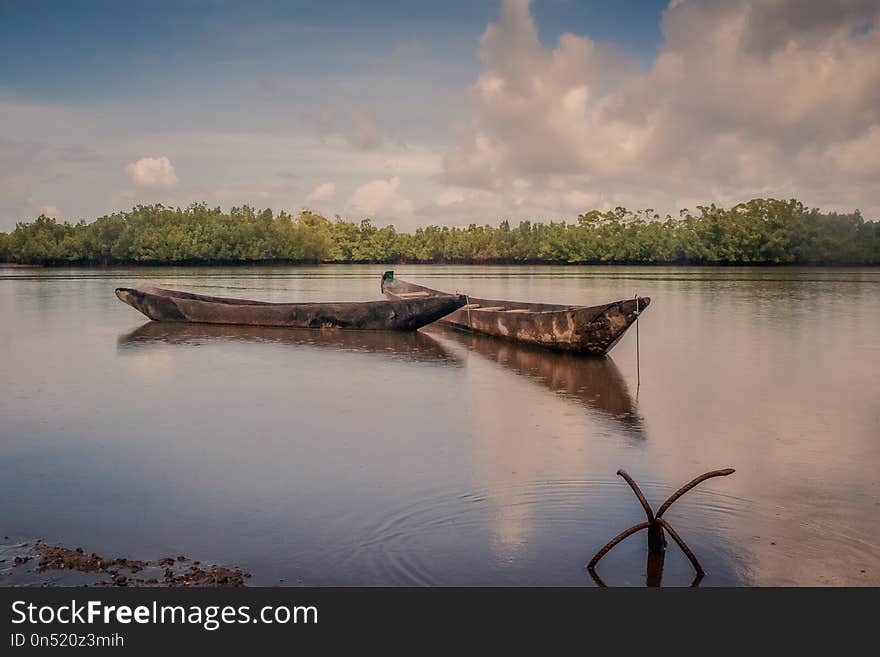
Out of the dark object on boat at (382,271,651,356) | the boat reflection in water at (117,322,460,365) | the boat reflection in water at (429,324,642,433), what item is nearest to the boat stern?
the dark object on boat at (382,271,651,356)

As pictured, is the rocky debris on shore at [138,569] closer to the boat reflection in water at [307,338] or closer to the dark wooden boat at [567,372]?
the dark wooden boat at [567,372]

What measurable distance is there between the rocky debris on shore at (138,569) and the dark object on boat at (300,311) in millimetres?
11717

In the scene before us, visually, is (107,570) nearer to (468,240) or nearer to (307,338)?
(307,338)

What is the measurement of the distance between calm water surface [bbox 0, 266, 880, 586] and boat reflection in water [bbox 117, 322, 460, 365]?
273 mm

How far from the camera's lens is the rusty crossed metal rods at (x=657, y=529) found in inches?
180

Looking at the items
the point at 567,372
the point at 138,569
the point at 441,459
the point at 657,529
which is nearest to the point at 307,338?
the point at 567,372

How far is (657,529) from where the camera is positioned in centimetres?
502

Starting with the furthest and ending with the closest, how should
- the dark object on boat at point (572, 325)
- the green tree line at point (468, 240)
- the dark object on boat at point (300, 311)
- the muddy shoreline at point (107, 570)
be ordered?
1. the green tree line at point (468, 240)
2. the dark object on boat at point (300, 311)
3. the dark object on boat at point (572, 325)
4. the muddy shoreline at point (107, 570)

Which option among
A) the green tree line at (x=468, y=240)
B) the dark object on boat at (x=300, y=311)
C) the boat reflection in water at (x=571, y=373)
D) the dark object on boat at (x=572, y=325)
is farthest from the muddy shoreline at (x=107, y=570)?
the green tree line at (x=468, y=240)

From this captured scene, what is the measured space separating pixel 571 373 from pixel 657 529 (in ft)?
23.7

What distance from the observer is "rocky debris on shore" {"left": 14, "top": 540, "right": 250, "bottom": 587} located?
453 centimetres

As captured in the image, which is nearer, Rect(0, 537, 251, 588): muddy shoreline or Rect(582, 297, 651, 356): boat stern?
Rect(0, 537, 251, 588): muddy shoreline

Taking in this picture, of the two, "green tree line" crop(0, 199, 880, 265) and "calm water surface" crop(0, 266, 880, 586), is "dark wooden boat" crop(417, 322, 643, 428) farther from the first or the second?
"green tree line" crop(0, 199, 880, 265)

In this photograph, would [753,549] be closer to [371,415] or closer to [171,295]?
[371,415]
